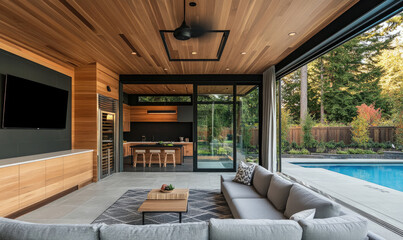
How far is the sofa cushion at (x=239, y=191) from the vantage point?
3.32 metres

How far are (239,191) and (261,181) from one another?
39cm

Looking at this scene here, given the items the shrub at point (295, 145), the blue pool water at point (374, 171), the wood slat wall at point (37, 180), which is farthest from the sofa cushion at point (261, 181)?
the shrub at point (295, 145)

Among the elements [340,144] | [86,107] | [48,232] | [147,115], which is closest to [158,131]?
[147,115]

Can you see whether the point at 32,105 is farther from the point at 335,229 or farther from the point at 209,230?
the point at 335,229

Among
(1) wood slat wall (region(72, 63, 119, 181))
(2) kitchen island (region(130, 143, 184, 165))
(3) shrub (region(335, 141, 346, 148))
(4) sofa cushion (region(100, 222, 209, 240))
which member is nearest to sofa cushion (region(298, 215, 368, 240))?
(4) sofa cushion (region(100, 222, 209, 240))

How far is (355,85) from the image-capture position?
37.2 feet

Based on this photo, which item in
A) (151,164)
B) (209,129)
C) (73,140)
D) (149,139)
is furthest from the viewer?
(149,139)

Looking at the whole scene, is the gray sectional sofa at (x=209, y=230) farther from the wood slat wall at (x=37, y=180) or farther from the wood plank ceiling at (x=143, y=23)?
the wood plank ceiling at (x=143, y=23)

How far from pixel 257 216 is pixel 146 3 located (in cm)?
297

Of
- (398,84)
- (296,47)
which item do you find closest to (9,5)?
(296,47)

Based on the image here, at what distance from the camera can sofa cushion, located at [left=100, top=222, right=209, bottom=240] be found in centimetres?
131

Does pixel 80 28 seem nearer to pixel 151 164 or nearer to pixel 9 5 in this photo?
pixel 9 5

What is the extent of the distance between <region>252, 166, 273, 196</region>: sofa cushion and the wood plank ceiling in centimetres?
239

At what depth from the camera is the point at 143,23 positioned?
3.42 m
